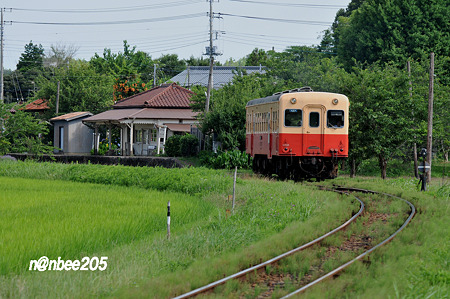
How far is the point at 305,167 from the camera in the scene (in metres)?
23.7

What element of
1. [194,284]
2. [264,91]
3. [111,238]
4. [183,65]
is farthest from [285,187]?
[183,65]

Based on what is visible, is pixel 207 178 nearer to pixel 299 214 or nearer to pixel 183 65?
pixel 299 214

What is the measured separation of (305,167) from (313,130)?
195cm

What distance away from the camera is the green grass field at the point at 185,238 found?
777 centimetres

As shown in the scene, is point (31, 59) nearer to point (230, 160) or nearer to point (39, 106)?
point (39, 106)

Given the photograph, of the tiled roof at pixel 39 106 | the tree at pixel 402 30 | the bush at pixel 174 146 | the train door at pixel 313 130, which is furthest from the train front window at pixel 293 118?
the tiled roof at pixel 39 106

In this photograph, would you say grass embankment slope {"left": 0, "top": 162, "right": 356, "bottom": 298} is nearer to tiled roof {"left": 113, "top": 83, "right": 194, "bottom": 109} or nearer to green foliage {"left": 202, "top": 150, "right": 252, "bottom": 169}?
green foliage {"left": 202, "top": 150, "right": 252, "bottom": 169}

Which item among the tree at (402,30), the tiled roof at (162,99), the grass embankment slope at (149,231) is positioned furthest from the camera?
the tiled roof at (162,99)

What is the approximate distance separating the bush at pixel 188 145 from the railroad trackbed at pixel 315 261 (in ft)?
78.9

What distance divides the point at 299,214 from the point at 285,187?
5.39m

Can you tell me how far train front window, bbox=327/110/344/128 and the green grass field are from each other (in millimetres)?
4047

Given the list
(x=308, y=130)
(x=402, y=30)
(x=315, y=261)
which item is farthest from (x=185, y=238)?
(x=402, y=30)

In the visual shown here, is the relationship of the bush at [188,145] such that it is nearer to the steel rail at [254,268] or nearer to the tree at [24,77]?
the steel rail at [254,268]

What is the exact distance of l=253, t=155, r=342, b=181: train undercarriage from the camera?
2303 cm
